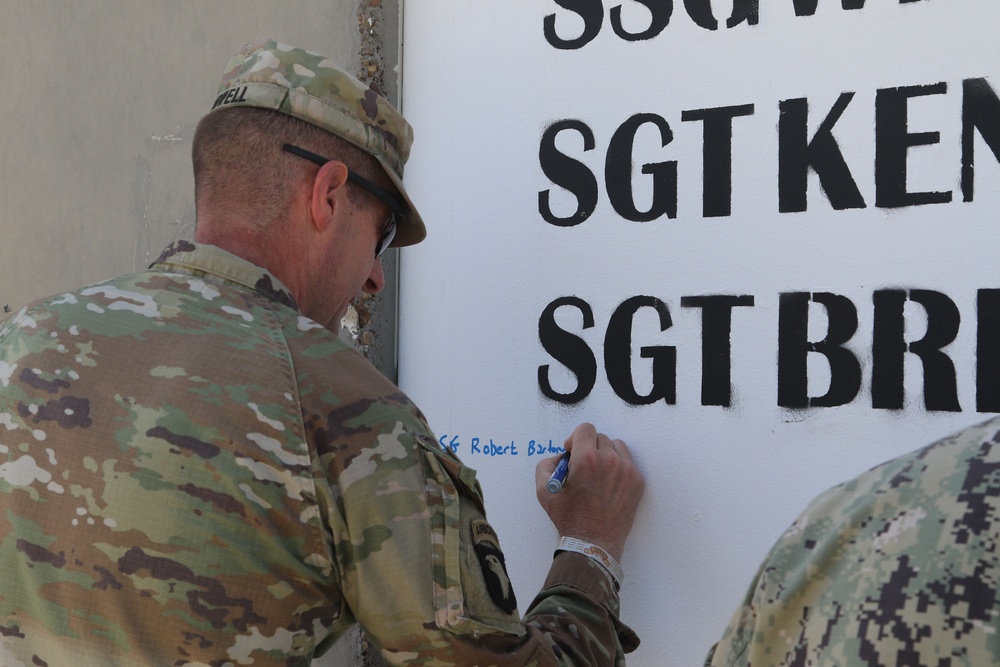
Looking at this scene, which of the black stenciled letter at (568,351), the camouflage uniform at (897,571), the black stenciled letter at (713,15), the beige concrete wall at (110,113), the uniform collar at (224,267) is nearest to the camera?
the camouflage uniform at (897,571)

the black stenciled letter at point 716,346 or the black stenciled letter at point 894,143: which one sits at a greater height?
the black stenciled letter at point 894,143

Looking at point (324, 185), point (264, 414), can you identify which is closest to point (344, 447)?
point (264, 414)

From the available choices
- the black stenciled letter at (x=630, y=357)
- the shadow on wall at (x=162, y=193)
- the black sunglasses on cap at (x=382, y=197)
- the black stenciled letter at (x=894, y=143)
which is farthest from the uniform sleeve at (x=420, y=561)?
the shadow on wall at (x=162, y=193)

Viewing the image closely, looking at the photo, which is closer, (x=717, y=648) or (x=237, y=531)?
(x=717, y=648)

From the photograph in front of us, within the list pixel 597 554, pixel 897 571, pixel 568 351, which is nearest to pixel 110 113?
pixel 568 351

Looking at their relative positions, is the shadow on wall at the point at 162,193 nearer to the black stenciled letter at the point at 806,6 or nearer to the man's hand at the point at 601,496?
the man's hand at the point at 601,496

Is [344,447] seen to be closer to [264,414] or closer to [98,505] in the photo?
[264,414]

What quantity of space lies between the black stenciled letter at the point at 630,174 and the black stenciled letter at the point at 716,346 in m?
0.17

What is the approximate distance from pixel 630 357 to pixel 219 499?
2.53 ft

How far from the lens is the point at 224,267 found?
133 centimetres

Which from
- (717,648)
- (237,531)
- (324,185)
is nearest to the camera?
(717,648)

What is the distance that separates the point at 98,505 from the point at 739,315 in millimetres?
952

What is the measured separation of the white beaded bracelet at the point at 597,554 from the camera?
1618mm

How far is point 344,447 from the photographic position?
47.1 inches
